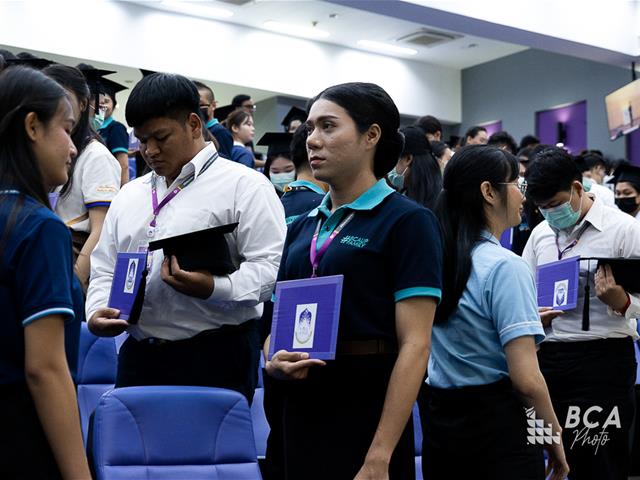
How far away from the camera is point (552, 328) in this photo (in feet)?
12.9

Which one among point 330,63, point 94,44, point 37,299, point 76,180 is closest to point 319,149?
point 37,299

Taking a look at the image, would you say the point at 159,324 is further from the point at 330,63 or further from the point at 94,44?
the point at 330,63

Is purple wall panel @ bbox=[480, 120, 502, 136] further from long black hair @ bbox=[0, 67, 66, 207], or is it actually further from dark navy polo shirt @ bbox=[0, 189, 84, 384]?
dark navy polo shirt @ bbox=[0, 189, 84, 384]

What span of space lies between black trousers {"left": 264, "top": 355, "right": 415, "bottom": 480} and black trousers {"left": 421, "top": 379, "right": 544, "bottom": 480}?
40 centimetres

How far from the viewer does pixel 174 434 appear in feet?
7.91

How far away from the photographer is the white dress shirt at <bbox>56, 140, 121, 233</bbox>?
3.47 meters

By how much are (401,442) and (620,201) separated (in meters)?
4.32

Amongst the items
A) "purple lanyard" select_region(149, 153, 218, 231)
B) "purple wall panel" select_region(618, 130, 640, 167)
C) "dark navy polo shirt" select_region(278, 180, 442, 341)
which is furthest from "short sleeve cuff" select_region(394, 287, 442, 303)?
"purple wall panel" select_region(618, 130, 640, 167)

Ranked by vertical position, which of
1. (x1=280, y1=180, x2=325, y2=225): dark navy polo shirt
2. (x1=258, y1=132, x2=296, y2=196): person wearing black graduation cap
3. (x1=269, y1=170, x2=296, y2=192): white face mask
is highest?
(x1=258, y1=132, x2=296, y2=196): person wearing black graduation cap

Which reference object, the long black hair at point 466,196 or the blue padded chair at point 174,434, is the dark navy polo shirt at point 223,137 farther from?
the blue padded chair at point 174,434

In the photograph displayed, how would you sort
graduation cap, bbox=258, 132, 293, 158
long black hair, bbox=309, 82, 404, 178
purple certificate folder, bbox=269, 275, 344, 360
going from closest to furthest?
purple certificate folder, bbox=269, 275, 344, 360, long black hair, bbox=309, 82, 404, 178, graduation cap, bbox=258, 132, 293, 158

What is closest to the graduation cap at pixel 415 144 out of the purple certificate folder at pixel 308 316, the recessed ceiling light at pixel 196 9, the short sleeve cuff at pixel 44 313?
the purple certificate folder at pixel 308 316

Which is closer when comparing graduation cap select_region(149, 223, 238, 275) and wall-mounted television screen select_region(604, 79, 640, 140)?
graduation cap select_region(149, 223, 238, 275)

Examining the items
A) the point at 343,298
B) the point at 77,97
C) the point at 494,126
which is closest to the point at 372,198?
the point at 343,298
